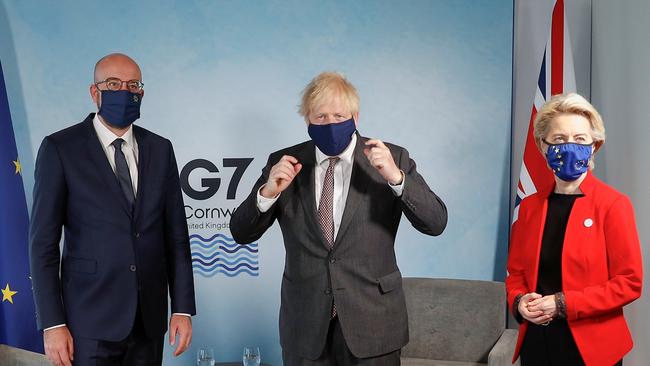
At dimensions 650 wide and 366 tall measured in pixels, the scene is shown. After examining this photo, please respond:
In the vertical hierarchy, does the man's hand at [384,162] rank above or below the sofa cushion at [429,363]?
above

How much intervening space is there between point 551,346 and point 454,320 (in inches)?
63.1

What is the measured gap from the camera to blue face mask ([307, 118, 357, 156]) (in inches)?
107

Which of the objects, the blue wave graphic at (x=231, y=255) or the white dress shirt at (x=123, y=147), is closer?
the white dress shirt at (x=123, y=147)

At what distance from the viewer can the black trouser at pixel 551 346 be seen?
2693mm

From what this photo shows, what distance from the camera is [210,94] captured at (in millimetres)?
4719

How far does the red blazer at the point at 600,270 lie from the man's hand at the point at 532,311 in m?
0.09

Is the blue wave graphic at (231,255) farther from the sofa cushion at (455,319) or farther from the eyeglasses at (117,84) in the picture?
the eyeglasses at (117,84)

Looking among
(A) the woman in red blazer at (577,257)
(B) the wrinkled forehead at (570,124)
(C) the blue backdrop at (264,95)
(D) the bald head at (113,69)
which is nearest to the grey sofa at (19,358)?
(C) the blue backdrop at (264,95)

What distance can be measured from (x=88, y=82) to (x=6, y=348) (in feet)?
5.82

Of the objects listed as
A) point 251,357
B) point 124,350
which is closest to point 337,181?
point 124,350

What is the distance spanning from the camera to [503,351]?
3.77m

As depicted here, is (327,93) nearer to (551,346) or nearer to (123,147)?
(123,147)

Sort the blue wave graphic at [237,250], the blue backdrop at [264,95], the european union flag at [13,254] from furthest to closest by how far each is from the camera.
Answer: the blue wave graphic at [237,250]
the blue backdrop at [264,95]
the european union flag at [13,254]

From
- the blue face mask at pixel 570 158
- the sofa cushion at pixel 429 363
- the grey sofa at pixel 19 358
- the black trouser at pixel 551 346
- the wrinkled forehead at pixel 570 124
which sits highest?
the wrinkled forehead at pixel 570 124
